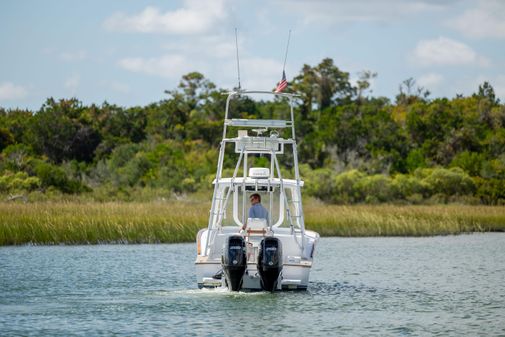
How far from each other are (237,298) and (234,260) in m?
0.71

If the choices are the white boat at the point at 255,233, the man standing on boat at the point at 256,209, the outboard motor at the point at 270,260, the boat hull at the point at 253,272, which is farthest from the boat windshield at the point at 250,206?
the outboard motor at the point at 270,260

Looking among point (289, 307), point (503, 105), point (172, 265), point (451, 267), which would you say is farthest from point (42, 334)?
point (503, 105)

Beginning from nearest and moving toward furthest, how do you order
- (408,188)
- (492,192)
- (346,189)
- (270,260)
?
(270,260)
(492,192)
(408,188)
(346,189)

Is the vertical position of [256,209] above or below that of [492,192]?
below

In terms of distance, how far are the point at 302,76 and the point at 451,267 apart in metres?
52.9

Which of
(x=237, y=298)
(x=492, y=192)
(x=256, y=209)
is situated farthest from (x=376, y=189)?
(x=237, y=298)

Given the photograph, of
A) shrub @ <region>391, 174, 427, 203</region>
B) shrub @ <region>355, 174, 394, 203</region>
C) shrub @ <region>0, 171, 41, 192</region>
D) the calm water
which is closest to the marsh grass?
the calm water

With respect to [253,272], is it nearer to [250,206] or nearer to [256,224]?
[256,224]

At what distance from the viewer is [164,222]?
35312 mm

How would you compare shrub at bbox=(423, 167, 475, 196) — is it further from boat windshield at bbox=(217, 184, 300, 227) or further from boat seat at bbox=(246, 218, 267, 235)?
boat seat at bbox=(246, 218, 267, 235)

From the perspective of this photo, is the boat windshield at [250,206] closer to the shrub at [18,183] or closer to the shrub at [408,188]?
the shrub at [18,183]

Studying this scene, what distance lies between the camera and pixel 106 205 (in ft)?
129

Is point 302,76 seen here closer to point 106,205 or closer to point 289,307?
point 106,205

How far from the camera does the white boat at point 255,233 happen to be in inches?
775
